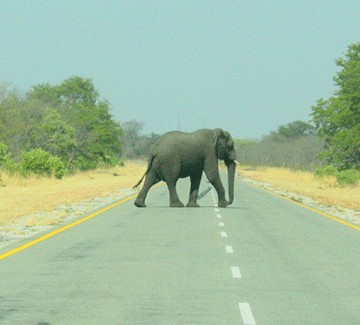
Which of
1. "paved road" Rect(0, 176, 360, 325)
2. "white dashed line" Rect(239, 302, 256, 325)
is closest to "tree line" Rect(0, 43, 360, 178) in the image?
"paved road" Rect(0, 176, 360, 325)

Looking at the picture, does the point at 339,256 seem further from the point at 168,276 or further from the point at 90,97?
the point at 90,97

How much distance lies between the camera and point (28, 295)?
30.2 feet

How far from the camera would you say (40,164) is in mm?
51969

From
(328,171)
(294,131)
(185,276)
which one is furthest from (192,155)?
(294,131)

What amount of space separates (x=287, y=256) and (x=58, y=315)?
627 centimetres

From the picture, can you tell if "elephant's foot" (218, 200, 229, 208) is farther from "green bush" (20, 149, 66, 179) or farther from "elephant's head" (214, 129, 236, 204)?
"green bush" (20, 149, 66, 179)

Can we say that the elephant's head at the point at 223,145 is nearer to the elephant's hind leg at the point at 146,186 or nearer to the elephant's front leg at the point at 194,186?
the elephant's front leg at the point at 194,186

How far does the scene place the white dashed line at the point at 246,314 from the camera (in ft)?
25.3

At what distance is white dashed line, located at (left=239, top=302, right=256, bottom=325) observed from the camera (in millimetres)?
7711

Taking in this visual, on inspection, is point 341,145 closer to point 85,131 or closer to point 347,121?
point 347,121

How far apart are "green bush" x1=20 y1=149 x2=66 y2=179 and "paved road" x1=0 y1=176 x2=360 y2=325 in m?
32.5

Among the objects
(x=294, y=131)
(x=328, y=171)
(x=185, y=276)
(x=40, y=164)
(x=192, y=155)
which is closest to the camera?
(x=185, y=276)

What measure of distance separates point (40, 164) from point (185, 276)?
138ft

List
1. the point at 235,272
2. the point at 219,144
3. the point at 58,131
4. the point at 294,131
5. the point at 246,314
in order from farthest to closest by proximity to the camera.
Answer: the point at 294,131
the point at 58,131
the point at 219,144
the point at 235,272
the point at 246,314
